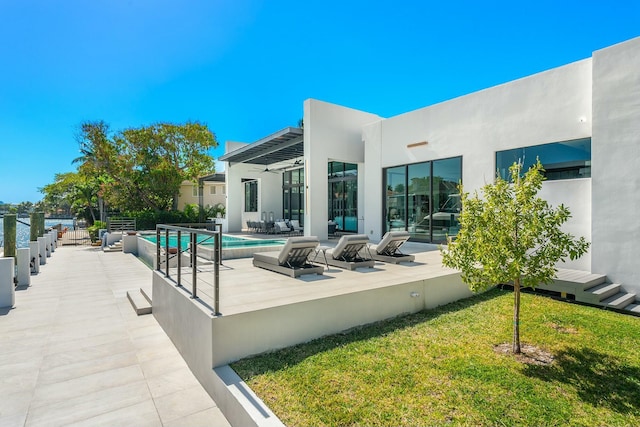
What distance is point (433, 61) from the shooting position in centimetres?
1667

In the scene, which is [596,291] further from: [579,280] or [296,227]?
[296,227]

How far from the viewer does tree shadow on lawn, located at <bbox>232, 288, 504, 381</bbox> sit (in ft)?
11.6

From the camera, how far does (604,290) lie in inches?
245

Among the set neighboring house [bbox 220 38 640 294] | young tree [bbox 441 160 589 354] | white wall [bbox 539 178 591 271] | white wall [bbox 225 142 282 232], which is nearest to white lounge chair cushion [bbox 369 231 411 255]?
neighboring house [bbox 220 38 640 294]

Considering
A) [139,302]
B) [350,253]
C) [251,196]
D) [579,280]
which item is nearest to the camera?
[579,280]

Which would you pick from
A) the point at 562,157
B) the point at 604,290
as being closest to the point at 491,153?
the point at 562,157

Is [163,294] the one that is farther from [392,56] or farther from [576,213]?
[392,56]

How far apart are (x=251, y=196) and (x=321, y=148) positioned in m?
11.3

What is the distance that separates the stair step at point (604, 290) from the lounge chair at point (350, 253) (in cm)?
425

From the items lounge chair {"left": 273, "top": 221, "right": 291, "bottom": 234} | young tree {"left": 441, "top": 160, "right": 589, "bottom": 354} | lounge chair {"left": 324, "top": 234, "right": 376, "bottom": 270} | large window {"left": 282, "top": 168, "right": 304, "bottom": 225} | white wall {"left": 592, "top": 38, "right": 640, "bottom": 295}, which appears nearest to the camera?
young tree {"left": 441, "top": 160, "right": 589, "bottom": 354}

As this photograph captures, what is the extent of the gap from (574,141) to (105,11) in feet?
49.7

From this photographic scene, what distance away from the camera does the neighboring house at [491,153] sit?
6695 millimetres

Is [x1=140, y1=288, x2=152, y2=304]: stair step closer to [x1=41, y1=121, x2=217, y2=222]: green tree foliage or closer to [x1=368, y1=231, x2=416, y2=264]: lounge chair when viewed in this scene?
[x1=368, y1=231, x2=416, y2=264]: lounge chair

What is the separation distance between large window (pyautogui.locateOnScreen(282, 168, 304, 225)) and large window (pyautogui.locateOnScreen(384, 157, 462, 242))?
8440mm
